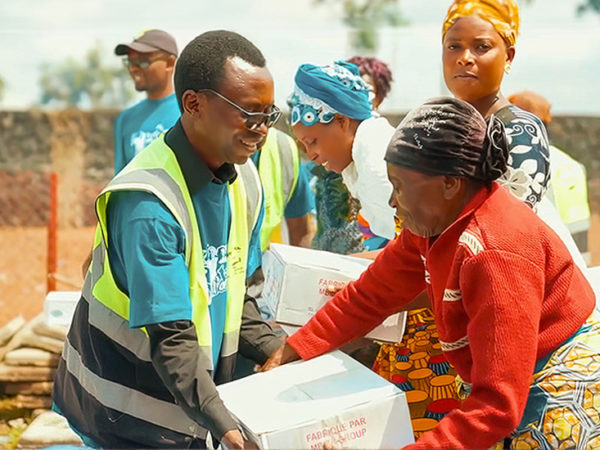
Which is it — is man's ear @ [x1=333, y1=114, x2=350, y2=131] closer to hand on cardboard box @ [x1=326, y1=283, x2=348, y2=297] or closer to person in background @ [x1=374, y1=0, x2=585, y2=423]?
person in background @ [x1=374, y1=0, x2=585, y2=423]

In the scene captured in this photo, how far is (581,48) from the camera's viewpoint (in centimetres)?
1425

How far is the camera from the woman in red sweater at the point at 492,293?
2135mm

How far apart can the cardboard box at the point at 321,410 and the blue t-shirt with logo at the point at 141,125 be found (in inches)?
130

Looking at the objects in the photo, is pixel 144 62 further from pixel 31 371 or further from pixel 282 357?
pixel 282 357

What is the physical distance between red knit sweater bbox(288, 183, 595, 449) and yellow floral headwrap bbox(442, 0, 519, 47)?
955 mm

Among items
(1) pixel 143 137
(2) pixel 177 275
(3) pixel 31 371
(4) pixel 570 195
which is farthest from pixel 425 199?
(3) pixel 31 371

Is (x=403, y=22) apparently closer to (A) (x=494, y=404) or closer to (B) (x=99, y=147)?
(B) (x=99, y=147)

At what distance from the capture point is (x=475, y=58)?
308 centimetres

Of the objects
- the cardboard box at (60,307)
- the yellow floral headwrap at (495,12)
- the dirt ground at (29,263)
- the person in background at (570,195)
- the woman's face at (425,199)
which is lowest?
the dirt ground at (29,263)

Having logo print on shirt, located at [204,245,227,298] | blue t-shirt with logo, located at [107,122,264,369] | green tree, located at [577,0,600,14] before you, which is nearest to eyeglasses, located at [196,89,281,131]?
blue t-shirt with logo, located at [107,122,264,369]

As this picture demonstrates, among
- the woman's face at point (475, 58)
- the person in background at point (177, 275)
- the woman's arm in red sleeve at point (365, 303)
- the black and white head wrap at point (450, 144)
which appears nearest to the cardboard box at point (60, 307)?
the person in background at point (177, 275)

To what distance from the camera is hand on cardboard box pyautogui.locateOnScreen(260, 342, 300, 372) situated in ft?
9.43

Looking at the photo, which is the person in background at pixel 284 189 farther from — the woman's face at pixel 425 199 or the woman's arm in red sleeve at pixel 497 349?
the woman's arm in red sleeve at pixel 497 349

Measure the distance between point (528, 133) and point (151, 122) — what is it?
3.38 metres
